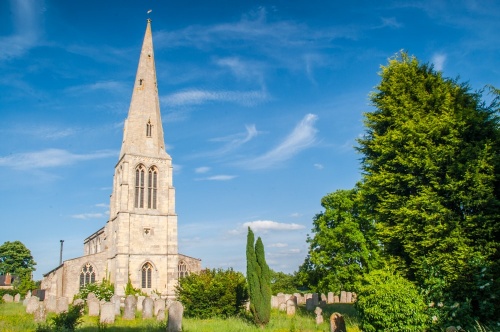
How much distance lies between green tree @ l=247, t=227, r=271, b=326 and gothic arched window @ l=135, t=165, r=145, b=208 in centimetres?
2082

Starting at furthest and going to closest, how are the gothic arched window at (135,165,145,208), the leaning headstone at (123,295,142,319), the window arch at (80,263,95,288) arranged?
the gothic arched window at (135,165,145,208) → the window arch at (80,263,95,288) → the leaning headstone at (123,295,142,319)

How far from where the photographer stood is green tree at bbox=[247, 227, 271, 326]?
19688 mm

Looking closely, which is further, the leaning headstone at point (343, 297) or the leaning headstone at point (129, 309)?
the leaning headstone at point (343, 297)

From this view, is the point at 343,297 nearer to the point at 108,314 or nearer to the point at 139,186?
the point at 139,186

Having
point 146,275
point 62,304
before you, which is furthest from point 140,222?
point 62,304

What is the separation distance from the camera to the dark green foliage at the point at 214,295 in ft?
74.6

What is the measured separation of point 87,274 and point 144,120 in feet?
51.8

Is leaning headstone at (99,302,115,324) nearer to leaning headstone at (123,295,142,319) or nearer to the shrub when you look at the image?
leaning headstone at (123,295,142,319)

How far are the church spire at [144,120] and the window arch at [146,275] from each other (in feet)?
35.5

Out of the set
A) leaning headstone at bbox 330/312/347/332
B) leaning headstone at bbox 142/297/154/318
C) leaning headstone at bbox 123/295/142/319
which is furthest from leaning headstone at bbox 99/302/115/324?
leaning headstone at bbox 330/312/347/332

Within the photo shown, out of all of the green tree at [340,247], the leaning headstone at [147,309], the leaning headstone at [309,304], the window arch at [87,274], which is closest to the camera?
the leaning headstone at [147,309]

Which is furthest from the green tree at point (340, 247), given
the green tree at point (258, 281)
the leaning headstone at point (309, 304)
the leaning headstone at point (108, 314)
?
the leaning headstone at point (108, 314)

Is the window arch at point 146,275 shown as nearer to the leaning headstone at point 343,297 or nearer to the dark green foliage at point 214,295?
the dark green foliage at point 214,295

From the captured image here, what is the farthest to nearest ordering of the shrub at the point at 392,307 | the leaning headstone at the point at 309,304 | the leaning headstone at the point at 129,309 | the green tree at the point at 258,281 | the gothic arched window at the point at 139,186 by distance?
the gothic arched window at the point at 139,186
the leaning headstone at the point at 309,304
the leaning headstone at the point at 129,309
the green tree at the point at 258,281
the shrub at the point at 392,307
